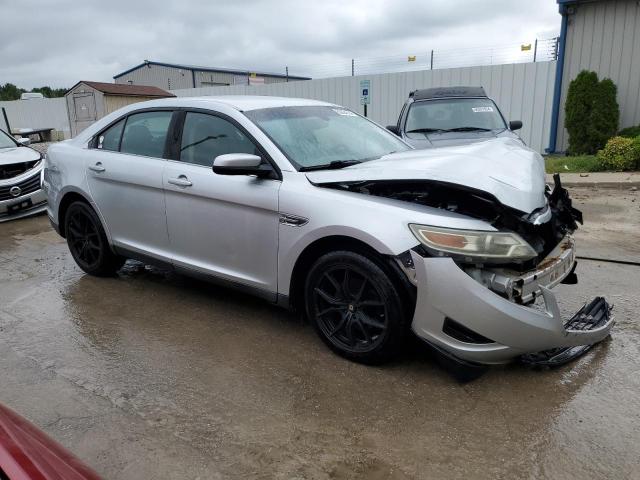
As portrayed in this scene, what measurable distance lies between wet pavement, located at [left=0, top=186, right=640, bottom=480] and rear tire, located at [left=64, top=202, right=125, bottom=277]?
607 millimetres

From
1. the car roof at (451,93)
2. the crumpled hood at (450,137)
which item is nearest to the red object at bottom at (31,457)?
the crumpled hood at (450,137)

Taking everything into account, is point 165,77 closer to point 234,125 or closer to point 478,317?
point 234,125

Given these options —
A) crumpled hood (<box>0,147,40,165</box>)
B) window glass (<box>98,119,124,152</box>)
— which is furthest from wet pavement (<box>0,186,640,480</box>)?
crumpled hood (<box>0,147,40,165</box>)

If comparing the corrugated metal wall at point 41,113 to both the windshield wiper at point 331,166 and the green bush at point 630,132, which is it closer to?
the green bush at point 630,132

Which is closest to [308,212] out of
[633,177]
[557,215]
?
[557,215]

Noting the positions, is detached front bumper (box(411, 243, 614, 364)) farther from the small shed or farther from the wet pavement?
the small shed

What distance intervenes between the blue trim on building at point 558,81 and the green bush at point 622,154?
2.48m

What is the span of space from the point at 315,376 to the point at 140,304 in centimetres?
195

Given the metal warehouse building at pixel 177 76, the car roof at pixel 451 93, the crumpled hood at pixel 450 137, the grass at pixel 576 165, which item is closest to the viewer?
the crumpled hood at pixel 450 137

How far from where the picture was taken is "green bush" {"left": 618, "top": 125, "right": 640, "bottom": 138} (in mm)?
10742

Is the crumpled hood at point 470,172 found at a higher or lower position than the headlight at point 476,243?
higher

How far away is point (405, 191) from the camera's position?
311 centimetres

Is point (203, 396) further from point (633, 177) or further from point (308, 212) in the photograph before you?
point (633, 177)

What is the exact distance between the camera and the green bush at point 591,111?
36.3 feet
